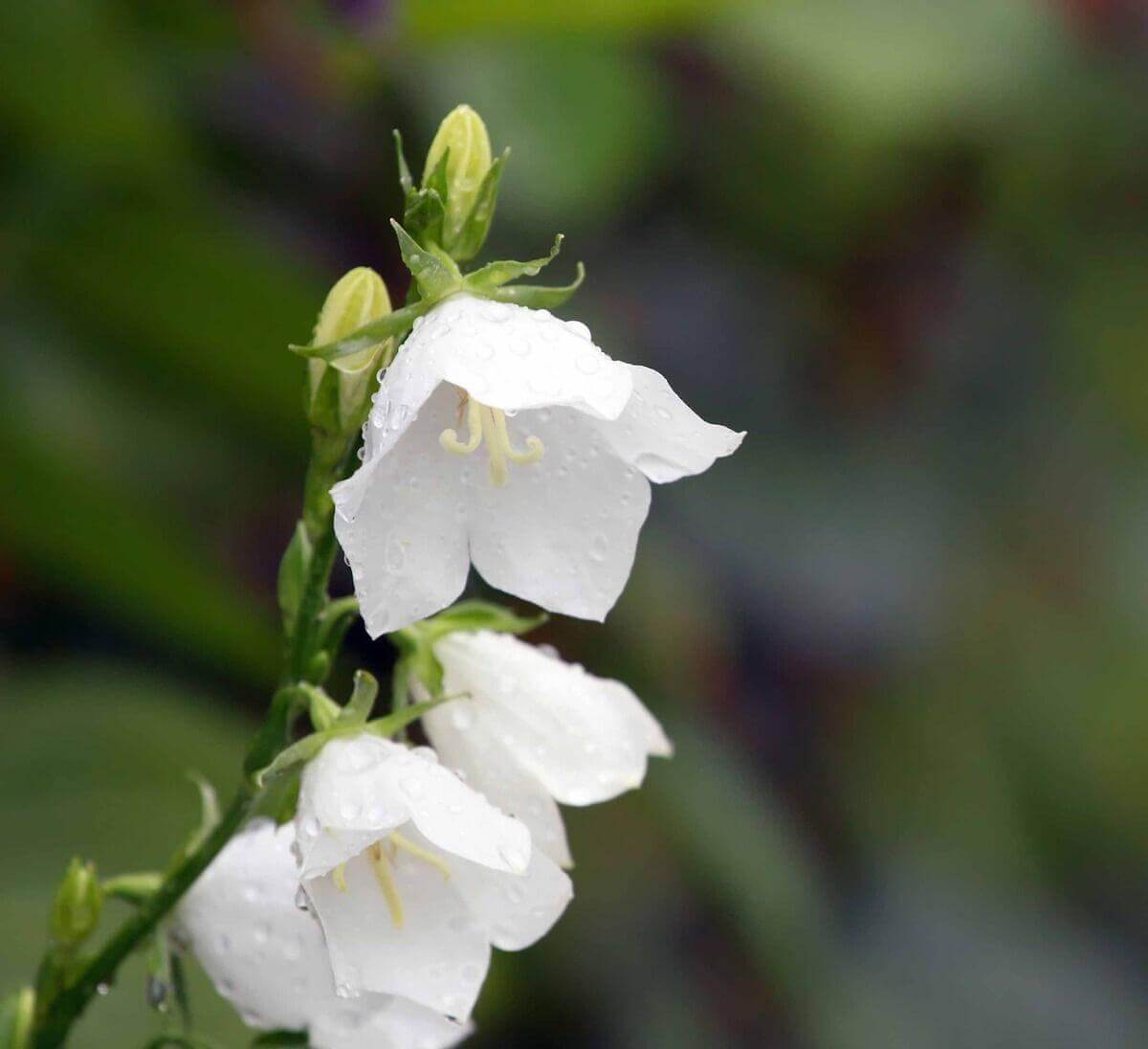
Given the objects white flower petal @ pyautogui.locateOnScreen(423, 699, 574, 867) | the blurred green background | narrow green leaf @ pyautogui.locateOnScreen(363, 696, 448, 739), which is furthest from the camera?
the blurred green background

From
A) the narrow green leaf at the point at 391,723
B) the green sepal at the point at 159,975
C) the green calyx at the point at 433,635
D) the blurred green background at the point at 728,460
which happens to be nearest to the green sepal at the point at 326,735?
the narrow green leaf at the point at 391,723

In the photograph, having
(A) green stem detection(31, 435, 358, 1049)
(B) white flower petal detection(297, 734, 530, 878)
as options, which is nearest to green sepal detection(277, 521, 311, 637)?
(A) green stem detection(31, 435, 358, 1049)

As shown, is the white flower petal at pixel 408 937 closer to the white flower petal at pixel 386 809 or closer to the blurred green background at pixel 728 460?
the white flower petal at pixel 386 809

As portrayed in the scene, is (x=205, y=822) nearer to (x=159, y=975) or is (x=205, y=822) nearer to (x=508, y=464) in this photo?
(x=159, y=975)

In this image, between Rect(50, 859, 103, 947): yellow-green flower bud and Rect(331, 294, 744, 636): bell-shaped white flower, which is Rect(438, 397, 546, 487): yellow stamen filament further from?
Rect(50, 859, 103, 947): yellow-green flower bud

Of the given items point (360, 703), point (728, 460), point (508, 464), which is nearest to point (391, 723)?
point (360, 703)
